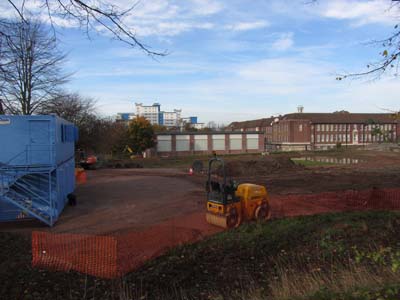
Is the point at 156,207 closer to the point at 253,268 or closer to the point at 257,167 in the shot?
the point at 253,268

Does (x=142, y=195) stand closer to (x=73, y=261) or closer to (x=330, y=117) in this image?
(x=73, y=261)

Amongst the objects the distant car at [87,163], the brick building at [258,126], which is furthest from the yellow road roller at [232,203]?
the brick building at [258,126]

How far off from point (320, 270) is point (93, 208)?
12.9 metres

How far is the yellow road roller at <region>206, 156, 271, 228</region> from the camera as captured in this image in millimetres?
12117

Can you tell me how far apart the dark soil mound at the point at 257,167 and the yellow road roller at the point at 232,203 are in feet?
65.4

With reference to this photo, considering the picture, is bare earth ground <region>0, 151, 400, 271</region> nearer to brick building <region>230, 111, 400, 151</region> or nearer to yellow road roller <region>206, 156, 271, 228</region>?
yellow road roller <region>206, 156, 271, 228</region>

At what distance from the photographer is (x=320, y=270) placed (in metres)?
7.86

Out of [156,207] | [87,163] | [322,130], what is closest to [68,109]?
[87,163]

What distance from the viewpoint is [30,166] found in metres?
14.7

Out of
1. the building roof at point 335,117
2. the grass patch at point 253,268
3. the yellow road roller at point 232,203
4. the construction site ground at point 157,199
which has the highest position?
the building roof at point 335,117

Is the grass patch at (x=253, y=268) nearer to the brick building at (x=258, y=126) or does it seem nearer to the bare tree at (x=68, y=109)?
the bare tree at (x=68, y=109)

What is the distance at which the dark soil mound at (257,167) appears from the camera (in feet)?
111

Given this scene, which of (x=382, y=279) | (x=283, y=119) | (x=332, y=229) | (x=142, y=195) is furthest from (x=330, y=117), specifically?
(x=382, y=279)

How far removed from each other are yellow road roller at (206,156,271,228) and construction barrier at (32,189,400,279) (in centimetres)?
60
